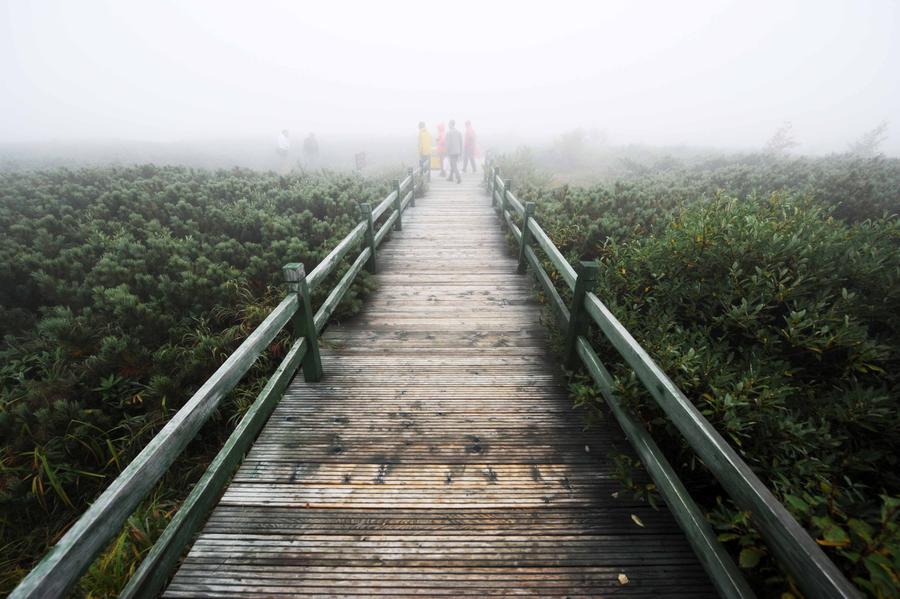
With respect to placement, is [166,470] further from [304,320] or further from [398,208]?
[398,208]

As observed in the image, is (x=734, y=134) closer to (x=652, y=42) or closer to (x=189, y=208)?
(x=189, y=208)

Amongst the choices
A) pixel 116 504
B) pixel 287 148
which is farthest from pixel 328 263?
pixel 287 148

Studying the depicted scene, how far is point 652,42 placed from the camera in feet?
443

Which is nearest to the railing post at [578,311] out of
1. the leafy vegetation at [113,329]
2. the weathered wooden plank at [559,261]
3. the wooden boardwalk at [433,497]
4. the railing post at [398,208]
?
the weathered wooden plank at [559,261]

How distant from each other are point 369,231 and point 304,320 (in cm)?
282

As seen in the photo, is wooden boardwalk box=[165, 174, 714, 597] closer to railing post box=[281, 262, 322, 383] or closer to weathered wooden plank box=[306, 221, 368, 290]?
railing post box=[281, 262, 322, 383]

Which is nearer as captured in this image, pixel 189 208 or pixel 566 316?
pixel 566 316

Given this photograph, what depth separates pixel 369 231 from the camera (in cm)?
579

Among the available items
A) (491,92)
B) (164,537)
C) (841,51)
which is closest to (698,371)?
(164,537)

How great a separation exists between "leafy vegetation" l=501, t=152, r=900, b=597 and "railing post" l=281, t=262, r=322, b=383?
227cm

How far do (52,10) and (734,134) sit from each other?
7542 inches

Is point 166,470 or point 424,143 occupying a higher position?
point 424,143

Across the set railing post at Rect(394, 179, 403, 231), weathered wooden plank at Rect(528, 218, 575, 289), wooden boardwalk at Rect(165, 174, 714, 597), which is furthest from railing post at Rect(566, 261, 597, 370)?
railing post at Rect(394, 179, 403, 231)

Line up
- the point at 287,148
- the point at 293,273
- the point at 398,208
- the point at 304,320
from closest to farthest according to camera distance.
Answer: the point at 293,273 → the point at 304,320 → the point at 398,208 → the point at 287,148
